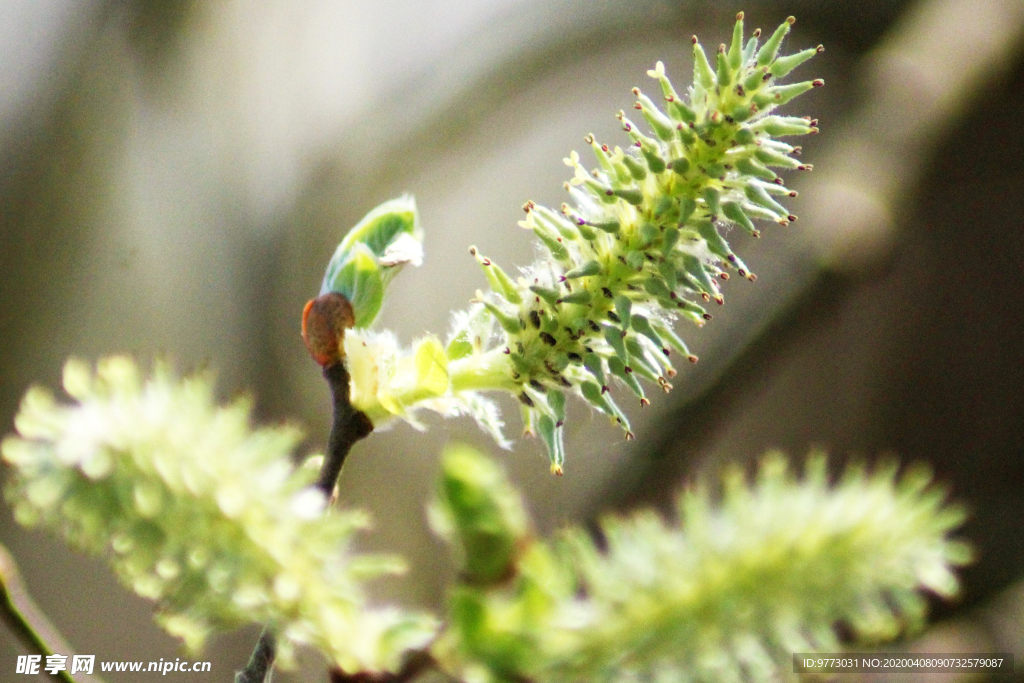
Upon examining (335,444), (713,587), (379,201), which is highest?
(379,201)

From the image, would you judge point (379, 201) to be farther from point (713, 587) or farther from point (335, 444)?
point (713, 587)

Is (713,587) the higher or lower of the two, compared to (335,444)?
lower

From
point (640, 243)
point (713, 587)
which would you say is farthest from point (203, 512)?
point (640, 243)

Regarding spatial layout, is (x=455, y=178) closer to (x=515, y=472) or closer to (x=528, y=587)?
(x=515, y=472)

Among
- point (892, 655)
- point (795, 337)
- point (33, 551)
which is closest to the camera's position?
point (892, 655)

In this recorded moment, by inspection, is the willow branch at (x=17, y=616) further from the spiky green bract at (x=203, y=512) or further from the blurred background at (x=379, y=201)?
the blurred background at (x=379, y=201)

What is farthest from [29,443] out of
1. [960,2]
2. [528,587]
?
[960,2]

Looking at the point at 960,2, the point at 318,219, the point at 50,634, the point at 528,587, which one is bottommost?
the point at 528,587
